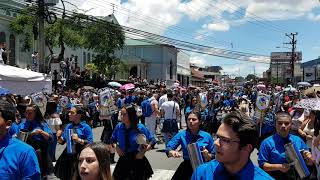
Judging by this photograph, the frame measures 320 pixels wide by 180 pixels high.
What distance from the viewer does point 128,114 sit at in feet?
22.7

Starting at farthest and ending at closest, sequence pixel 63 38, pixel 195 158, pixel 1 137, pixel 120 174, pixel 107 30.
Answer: pixel 107 30
pixel 63 38
pixel 120 174
pixel 195 158
pixel 1 137

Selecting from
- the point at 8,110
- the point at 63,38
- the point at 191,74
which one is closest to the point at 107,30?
the point at 63,38

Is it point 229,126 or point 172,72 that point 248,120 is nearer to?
point 229,126

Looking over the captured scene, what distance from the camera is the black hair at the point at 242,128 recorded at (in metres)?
2.72

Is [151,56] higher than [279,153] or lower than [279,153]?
higher

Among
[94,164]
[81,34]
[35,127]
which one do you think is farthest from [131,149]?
[81,34]

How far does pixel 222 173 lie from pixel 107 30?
1575 inches

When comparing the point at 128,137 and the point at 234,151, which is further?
the point at 128,137

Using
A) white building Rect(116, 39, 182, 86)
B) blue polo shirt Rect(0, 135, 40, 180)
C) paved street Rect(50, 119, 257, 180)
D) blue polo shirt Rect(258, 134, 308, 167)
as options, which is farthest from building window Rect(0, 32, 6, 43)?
white building Rect(116, 39, 182, 86)

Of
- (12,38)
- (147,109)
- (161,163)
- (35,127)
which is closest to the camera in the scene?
(35,127)

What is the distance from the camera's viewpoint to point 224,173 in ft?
8.87

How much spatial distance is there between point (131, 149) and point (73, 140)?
1.08m

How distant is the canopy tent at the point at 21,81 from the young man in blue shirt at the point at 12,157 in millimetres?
9694

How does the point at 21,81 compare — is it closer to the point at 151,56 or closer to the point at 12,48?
the point at 12,48
